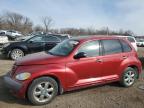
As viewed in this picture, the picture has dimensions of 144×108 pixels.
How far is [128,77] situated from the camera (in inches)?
280

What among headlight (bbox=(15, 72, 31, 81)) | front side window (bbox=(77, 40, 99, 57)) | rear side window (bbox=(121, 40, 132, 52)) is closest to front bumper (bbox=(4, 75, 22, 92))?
headlight (bbox=(15, 72, 31, 81))

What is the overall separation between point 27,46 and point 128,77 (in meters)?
7.44

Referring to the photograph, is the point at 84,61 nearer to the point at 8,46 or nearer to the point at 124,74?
the point at 124,74

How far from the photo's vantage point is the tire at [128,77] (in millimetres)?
7000

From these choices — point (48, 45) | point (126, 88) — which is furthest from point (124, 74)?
point (48, 45)

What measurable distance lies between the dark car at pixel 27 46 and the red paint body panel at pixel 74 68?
6.91 meters

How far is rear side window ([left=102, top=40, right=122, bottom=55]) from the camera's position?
21.9ft

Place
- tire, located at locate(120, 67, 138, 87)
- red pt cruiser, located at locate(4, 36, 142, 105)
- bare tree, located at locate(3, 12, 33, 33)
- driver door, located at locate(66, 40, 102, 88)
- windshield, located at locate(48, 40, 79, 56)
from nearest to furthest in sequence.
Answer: red pt cruiser, located at locate(4, 36, 142, 105) → driver door, located at locate(66, 40, 102, 88) → windshield, located at locate(48, 40, 79, 56) → tire, located at locate(120, 67, 138, 87) → bare tree, located at locate(3, 12, 33, 33)

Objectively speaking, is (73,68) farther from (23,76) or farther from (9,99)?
(9,99)

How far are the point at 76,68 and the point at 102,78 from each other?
37.7 inches

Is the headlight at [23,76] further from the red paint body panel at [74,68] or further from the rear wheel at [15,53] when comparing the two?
the rear wheel at [15,53]

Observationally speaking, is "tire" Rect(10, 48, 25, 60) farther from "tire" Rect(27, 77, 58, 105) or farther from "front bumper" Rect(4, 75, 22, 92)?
"tire" Rect(27, 77, 58, 105)

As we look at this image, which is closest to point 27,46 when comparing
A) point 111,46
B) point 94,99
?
point 111,46

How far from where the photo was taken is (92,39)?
21.3 ft
